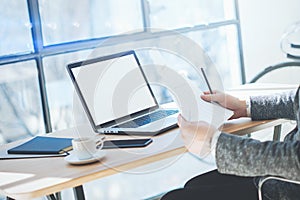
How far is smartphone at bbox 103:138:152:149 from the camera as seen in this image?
2.04 meters

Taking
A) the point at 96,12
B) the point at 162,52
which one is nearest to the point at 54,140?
the point at 96,12

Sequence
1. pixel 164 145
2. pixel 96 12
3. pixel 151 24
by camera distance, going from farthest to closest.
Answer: pixel 151 24, pixel 96 12, pixel 164 145

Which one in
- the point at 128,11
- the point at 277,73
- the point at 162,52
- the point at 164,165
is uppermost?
the point at 128,11

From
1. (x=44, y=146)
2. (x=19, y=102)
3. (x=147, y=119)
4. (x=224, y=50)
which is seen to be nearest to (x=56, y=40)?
(x=19, y=102)

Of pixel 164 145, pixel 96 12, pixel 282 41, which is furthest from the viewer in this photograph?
pixel 282 41

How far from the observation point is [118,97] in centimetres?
240

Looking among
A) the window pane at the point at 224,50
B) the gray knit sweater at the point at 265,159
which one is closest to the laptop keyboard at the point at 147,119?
the gray knit sweater at the point at 265,159

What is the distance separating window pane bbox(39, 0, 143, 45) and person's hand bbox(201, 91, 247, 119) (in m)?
1.23

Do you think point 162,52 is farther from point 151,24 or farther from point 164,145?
point 164,145

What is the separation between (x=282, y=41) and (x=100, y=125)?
206 centimetres

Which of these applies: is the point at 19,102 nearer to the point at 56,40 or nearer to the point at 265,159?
the point at 56,40

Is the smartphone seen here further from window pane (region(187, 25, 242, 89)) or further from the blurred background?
window pane (region(187, 25, 242, 89))

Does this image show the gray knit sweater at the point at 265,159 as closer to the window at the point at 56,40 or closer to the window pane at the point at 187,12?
the window at the point at 56,40

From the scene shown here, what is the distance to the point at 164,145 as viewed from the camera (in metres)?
2.04
